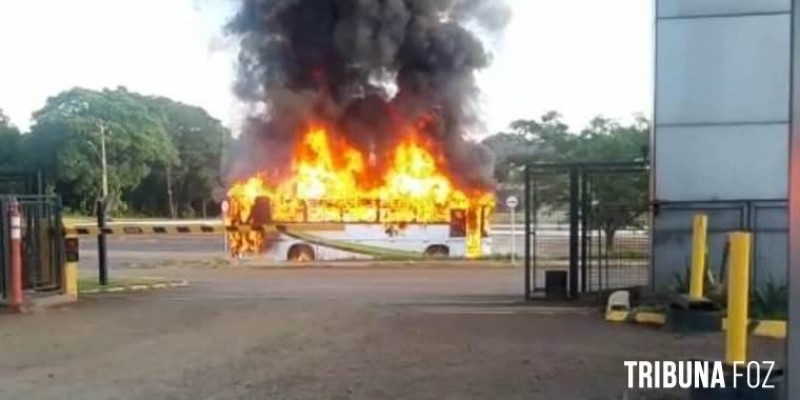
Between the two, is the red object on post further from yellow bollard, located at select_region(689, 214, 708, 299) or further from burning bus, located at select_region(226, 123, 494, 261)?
burning bus, located at select_region(226, 123, 494, 261)

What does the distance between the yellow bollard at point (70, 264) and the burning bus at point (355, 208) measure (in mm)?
9396

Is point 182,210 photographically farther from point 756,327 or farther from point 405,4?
point 756,327

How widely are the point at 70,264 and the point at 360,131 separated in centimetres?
1166

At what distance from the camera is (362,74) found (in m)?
23.4

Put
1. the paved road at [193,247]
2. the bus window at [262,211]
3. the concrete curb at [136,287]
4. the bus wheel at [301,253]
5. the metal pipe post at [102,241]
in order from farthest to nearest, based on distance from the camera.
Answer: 1. the bus wheel at [301,253]
2. the bus window at [262,211]
3. the paved road at [193,247]
4. the metal pipe post at [102,241]
5. the concrete curb at [136,287]

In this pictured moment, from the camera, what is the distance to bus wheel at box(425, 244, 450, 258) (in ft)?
74.9

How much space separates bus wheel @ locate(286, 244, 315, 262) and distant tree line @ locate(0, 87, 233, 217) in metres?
21.3

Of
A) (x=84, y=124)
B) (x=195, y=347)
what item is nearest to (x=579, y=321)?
(x=195, y=347)

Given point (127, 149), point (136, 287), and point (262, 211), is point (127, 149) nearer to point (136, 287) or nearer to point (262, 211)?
point (262, 211)

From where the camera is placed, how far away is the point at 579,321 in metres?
10.2

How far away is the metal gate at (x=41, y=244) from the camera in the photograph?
1220 cm

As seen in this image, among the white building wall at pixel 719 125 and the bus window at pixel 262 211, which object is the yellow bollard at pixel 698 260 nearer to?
the white building wall at pixel 719 125

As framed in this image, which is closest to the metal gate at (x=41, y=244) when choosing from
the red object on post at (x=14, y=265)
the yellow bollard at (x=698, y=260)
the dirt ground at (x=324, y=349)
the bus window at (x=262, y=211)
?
the dirt ground at (x=324, y=349)

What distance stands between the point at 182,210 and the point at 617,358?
4387 centimetres
